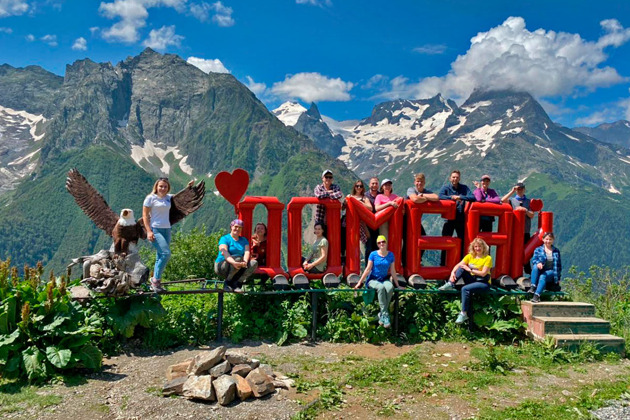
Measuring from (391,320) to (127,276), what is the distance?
562 centimetres

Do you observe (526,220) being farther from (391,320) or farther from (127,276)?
(127,276)

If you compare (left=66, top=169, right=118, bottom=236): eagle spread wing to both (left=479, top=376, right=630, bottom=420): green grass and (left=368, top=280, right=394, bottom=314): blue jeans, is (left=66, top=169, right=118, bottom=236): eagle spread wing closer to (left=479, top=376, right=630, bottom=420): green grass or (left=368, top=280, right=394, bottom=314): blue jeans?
(left=368, top=280, right=394, bottom=314): blue jeans

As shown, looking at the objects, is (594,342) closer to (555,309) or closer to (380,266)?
(555,309)

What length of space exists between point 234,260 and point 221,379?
3.14m

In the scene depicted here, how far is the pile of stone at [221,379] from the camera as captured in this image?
696cm

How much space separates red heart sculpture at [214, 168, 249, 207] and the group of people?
800 millimetres

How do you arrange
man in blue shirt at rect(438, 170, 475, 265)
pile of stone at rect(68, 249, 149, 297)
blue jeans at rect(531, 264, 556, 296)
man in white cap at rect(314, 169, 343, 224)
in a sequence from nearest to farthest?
pile of stone at rect(68, 249, 149, 297)
blue jeans at rect(531, 264, 556, 296)
man in white cap at rect(314, 169, 343, 224)
man in blue shirt at rect(438, 170, 475, 265)

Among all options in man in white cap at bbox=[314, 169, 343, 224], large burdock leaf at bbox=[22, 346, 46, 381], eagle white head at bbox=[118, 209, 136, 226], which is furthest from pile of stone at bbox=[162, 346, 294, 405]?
man in white cap at bbox=[314, 169, 343, 224]

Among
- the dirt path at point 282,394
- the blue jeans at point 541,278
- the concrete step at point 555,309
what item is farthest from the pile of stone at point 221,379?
the blue jeans at point 541,278

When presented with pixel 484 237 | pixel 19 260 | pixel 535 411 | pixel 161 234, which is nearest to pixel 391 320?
pixel 484 237

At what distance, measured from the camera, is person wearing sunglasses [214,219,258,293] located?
994 cm

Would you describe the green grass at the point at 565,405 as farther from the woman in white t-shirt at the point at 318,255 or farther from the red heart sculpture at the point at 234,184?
the red heart sculpture at the point at 234,184

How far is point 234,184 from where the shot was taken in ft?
34.9

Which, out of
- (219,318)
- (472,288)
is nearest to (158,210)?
(219,318)
